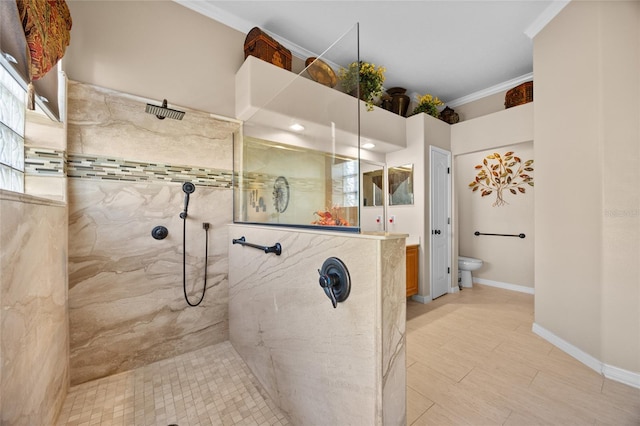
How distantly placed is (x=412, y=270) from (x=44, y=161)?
3.52 m

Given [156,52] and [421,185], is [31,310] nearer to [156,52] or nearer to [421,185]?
[156,52]

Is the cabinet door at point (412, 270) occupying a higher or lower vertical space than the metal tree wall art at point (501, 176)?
lower

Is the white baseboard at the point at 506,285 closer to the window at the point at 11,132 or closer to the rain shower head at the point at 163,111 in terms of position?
the rain shower head at the point at 163,111

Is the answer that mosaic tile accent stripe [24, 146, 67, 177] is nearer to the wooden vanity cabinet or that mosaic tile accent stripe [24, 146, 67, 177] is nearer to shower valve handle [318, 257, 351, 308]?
shower valve handle [318, 257, 351, 308]

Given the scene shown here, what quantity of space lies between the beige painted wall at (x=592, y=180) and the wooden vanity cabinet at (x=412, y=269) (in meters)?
1.23

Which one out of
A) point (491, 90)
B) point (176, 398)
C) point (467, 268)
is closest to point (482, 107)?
point (491, 90)

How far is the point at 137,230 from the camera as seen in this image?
5.93 ft

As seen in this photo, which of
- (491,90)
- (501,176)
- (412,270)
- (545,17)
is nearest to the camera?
(545,17)

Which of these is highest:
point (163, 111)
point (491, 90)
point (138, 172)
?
point (491, 90)

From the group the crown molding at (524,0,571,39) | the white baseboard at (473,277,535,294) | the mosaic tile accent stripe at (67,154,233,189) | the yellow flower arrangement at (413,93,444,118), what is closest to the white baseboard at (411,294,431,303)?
the white baseboard at (473,277,535,294)

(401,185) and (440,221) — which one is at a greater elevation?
(401,185)

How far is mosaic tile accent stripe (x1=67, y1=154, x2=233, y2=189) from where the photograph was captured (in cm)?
162

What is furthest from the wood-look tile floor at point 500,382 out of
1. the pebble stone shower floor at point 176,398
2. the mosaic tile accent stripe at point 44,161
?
the mosaic tile accent stripe at point 44,161

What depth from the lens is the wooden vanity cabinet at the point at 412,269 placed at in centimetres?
305
